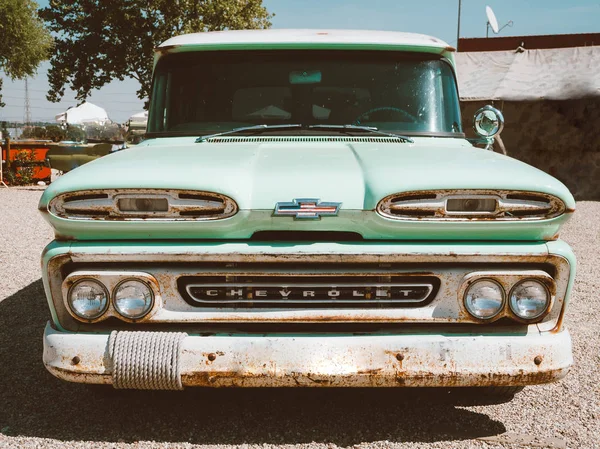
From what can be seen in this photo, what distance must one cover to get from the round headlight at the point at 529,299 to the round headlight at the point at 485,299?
0.05 m

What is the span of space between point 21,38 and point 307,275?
33780 millimetres

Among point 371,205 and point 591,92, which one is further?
point 591,92

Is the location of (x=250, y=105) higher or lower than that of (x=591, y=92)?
lower

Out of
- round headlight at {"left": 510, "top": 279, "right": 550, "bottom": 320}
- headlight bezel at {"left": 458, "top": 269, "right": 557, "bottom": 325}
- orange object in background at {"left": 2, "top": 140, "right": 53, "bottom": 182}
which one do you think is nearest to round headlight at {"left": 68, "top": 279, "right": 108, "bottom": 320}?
headlight bezel at {"left": 458, "top": 269, "right": 557, "bottom": 325}

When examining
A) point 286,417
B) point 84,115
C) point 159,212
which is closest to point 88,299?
point 159,212

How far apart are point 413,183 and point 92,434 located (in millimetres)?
1873

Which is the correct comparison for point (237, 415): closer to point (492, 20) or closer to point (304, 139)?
point (304, 139)

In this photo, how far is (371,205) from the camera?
2.72m

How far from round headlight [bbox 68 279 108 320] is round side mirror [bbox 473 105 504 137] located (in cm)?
253

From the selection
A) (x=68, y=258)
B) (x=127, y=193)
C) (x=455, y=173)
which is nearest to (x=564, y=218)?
(x=455, y=173)

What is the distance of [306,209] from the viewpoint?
8.85 feet

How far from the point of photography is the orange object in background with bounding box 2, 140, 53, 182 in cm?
1802

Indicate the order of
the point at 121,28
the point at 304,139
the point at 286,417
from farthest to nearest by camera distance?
1. the point at 121,28
2. the point at 304,139
3. the point at 286,417

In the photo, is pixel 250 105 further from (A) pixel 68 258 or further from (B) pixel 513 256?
(B) pixel 513 256
